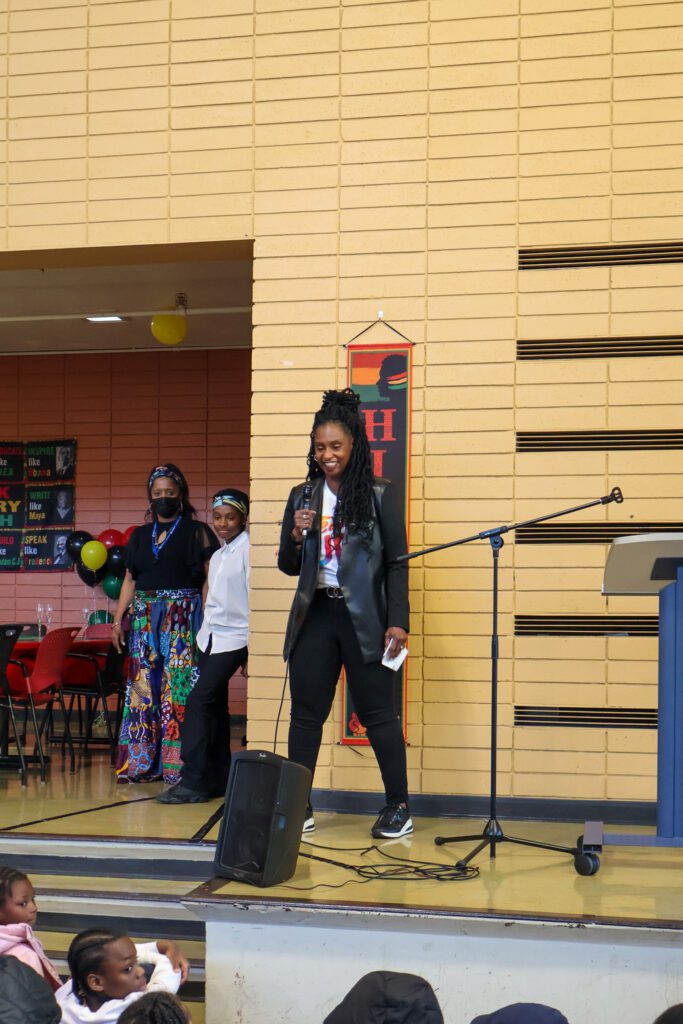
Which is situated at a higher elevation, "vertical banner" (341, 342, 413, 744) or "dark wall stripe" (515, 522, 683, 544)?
"vertical banner" (341, 342, 413, 744)

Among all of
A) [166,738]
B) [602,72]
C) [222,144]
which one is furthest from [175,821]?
[602,72]

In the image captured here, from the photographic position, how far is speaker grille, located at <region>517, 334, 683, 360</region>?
16.2ft

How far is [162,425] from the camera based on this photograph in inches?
369

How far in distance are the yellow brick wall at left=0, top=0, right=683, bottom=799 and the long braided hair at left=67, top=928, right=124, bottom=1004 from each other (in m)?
2.36

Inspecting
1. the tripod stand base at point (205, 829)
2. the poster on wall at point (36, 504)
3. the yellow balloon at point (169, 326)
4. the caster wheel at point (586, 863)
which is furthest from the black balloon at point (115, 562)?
the caster wheel at point (586, 863)

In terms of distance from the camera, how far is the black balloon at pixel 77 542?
29.2 feet

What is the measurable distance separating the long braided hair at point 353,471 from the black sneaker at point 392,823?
3.47 ft

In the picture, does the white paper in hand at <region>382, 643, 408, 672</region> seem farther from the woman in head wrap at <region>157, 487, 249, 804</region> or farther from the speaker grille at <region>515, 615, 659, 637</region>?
the woman in head wrap at <region>157, 487, 249, 804</region>

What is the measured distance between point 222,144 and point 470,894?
3532mm

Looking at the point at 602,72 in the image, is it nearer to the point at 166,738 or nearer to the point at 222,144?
the point at 222,144

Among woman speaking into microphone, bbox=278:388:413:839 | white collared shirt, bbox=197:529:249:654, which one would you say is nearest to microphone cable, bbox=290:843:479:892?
woman speaking into microphone, bbox=278:388:413:839

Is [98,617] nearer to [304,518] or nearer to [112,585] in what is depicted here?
[112,585]

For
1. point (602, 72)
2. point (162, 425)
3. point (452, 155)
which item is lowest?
point (162, 425)

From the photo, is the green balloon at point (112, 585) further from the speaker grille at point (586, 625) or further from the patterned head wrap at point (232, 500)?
the speaker grille at point (586, 625)
